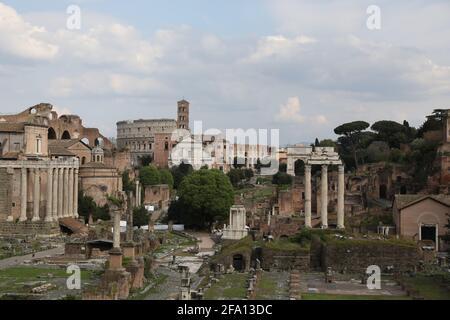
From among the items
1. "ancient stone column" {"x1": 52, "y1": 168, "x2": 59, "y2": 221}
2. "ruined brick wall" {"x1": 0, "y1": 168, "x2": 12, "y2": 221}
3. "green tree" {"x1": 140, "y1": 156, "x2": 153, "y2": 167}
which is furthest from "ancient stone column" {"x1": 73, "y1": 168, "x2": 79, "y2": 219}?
"green tree" {"x1": 140, "y1": 156, "x2": 153, "y2": 167}

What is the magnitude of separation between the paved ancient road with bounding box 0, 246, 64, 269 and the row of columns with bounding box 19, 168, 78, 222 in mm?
8723

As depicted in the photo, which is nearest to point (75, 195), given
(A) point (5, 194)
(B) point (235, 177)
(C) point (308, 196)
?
(A) point (5, 194)

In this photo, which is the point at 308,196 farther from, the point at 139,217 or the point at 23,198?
the point at 23,198

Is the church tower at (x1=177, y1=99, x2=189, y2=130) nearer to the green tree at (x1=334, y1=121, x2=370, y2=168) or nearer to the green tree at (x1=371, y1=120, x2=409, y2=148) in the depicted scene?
the green tree at (x1=334, y1=121, x2=370, y2=168)

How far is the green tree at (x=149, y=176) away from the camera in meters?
88.9

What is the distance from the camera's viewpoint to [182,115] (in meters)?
145

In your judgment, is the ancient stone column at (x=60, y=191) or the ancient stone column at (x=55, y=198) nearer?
the ancient stone column at (x=55, y=198)

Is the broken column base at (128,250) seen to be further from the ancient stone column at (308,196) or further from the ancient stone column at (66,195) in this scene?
the ancient stone column at (66,195)

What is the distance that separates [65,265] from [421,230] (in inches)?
954

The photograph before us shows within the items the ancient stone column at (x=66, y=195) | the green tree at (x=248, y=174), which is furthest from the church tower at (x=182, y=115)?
the ancient stone column at (x=66, y=195)

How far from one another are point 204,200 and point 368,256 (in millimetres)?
25795

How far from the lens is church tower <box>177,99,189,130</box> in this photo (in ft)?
474

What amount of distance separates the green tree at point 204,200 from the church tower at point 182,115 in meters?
78.1
